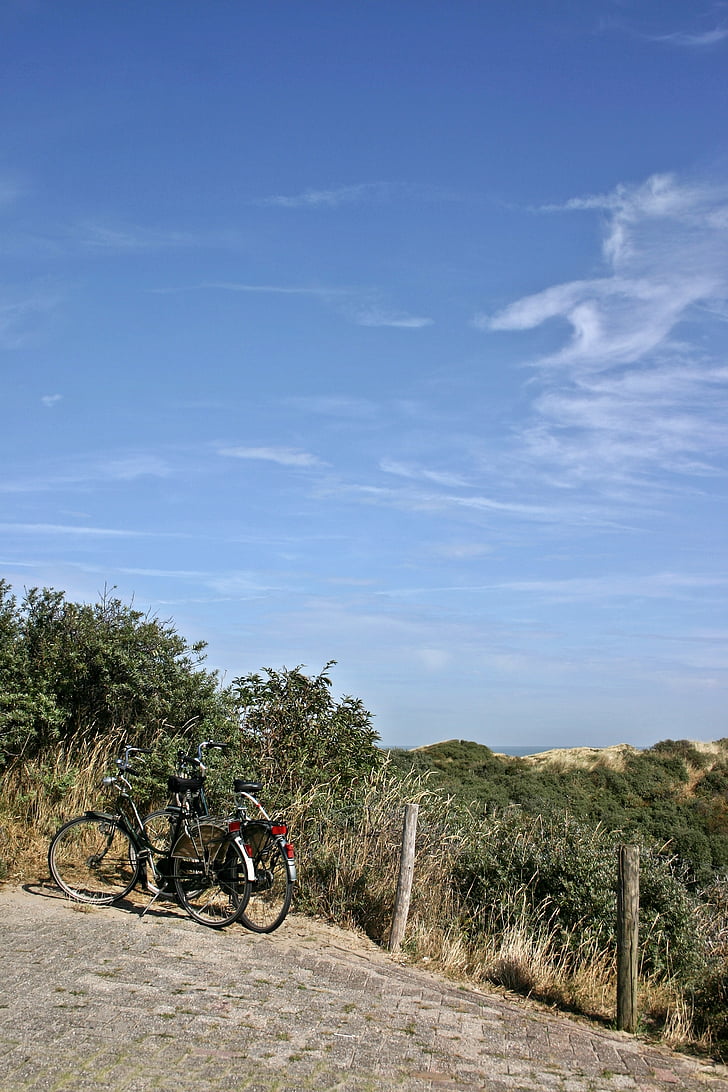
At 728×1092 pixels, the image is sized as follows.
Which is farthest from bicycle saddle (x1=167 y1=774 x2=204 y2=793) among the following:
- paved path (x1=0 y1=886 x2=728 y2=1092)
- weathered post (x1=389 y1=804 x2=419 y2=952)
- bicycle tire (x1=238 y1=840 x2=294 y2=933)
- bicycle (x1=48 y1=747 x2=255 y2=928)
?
weathered post (x1=389 y1=804 x2=419 y2=952)

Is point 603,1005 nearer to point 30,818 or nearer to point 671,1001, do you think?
point 671,1001

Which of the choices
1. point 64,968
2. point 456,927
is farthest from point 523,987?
point 64,968

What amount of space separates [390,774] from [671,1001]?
4.86 m

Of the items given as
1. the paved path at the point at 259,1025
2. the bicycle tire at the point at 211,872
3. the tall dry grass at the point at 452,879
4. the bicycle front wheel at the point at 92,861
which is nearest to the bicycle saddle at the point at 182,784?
the bicycle tire at the point at 211,872

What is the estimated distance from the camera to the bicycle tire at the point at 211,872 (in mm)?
8031

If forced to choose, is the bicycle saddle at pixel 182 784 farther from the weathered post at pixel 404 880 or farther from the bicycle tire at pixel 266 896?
the weathered post at pixel 404 880

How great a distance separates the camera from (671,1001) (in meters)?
7.59

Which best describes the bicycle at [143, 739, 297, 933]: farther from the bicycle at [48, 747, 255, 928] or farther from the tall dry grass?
the tall dry grass

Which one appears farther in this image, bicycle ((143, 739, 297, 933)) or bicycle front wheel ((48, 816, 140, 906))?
bicycle front wheel ((48, 816, 140, 906))

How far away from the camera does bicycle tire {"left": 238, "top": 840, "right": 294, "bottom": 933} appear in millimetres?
8039

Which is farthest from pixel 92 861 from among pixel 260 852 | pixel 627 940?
pixel 627 940

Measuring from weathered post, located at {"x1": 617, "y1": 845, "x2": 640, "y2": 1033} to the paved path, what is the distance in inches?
10.7

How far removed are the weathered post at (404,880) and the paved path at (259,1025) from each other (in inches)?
12.1

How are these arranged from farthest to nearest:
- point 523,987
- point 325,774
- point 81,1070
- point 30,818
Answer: point 325,774, point 30,818, point 523,987, point 81,1070
